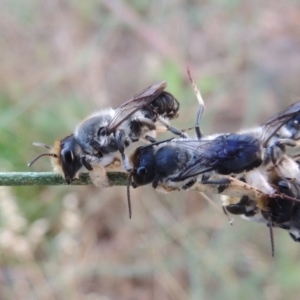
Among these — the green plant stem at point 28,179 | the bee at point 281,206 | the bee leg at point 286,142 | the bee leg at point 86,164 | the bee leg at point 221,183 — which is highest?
the bee leg at point 86,164

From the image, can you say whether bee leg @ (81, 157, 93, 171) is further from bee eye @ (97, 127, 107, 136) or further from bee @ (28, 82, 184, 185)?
bee eye @ (97, 127, 107, 136)

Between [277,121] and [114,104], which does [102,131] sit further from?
[114,104]

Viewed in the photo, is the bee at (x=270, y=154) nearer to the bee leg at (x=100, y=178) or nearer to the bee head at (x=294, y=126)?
the bee head at (x=294, y=126)

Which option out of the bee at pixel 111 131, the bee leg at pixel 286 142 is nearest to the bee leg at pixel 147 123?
the bee at pixel 111 131

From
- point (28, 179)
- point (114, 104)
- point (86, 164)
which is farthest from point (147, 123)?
point (114, 104)

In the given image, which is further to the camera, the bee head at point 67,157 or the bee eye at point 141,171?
the bee head at point 67,157

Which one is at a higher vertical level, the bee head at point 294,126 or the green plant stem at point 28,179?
the bee head at point 294,126

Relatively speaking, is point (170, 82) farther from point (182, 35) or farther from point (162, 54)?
point (182, 35)
